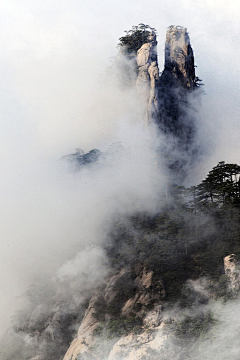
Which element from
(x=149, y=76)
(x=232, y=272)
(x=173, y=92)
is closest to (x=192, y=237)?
(x=232, y=272)

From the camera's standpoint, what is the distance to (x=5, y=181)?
72.2 metres

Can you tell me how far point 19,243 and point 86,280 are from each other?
18.2 metres

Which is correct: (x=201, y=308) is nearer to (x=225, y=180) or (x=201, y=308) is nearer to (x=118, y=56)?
(x=225, y=180)

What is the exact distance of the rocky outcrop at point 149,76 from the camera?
63.4m

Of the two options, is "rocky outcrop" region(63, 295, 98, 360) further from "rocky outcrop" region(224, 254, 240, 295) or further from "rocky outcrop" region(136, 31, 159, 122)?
"rocky outcrop" region(136, 31, 159, 122)

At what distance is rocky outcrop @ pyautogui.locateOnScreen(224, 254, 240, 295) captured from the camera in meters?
39.4

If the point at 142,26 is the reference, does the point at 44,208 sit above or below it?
below

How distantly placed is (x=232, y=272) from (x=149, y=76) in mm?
38640

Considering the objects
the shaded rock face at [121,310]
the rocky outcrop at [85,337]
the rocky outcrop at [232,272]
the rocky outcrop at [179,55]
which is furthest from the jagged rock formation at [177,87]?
the rocky outcrop at [85,337]

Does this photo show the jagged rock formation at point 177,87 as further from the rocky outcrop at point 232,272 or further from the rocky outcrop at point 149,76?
the rocky outcrop at point 232,272

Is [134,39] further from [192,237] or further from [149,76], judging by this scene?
[192,237]

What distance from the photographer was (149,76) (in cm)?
6519

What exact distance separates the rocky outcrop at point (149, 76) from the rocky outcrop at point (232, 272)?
29.5 meters

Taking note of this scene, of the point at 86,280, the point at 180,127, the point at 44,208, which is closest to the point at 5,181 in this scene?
the point at 44,208
